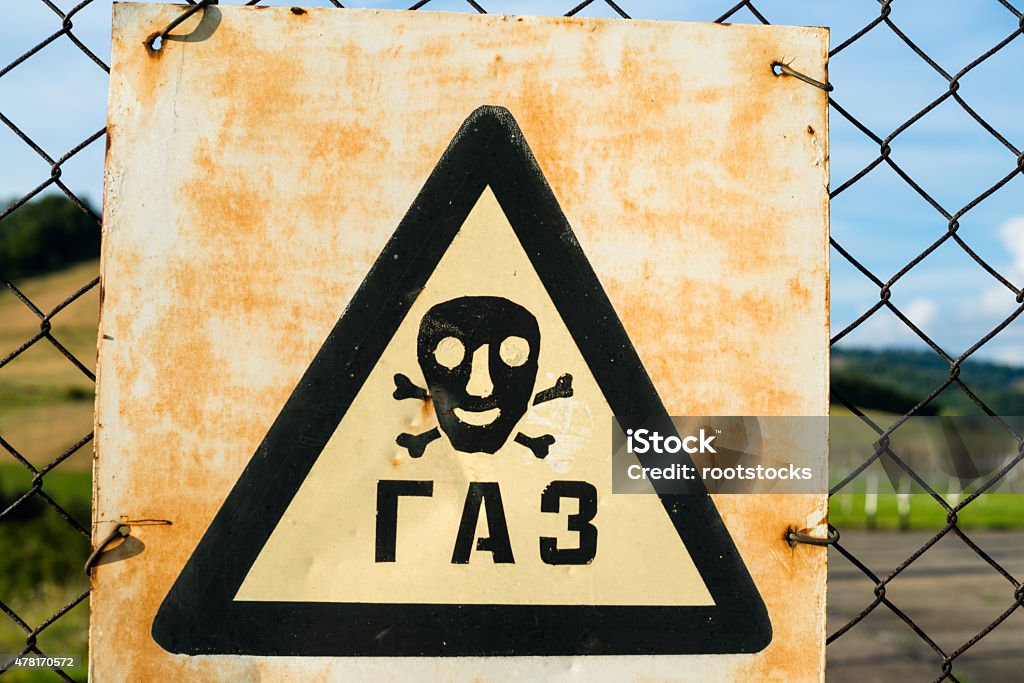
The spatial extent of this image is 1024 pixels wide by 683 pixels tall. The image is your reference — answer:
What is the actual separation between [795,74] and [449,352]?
610 millimetres

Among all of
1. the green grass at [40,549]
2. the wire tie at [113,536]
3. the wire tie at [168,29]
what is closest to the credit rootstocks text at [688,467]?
the wire tie at [113,536]

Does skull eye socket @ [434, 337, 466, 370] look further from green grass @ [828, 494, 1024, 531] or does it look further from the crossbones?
green grass @ [828, 494, 1024, 531]

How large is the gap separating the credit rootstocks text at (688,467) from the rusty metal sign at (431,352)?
0.09 ft

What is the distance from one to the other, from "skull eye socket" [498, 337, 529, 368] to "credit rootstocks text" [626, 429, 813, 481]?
17 centimetres

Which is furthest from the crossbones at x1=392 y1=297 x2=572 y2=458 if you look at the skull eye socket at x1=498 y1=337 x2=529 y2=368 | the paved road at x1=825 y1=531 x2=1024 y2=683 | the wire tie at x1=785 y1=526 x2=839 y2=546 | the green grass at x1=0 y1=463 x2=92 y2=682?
the green grass at x1=0 y1=463 x2=92 y2=682

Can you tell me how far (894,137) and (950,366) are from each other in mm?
343

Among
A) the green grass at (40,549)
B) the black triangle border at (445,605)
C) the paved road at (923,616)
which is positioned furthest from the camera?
the green grass at (40,549)

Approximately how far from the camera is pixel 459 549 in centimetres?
97

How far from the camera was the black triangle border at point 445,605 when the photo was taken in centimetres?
96

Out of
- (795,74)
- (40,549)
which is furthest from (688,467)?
(40,549)

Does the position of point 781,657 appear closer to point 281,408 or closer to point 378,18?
point 281,408

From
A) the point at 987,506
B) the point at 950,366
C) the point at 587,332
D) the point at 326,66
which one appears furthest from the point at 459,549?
the point at 987,506

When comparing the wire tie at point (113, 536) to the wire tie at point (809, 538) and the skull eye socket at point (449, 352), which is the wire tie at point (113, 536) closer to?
the skull eye socket at point (449, 352)

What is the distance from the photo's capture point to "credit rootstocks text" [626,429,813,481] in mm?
983
